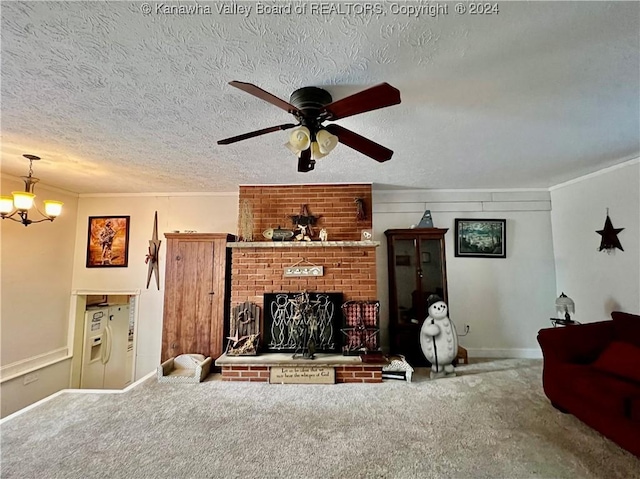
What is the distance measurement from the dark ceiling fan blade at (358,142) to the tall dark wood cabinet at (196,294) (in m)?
2.54

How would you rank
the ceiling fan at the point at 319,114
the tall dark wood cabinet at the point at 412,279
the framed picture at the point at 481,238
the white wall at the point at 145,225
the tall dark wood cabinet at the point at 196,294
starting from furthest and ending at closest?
the white wall at the point at 145,225 < the framed picture at the point at 481,238 < the tall dark wood cabinet at the point at 412,279 < the tall dark wood cabinet at the point at 196,294 < the ceiling fan at the point at 319,114

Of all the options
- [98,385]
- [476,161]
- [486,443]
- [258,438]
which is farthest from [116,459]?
[476,161]

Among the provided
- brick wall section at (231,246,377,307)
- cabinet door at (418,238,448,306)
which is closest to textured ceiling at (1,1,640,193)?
brick wall section at (231,246,377,307)

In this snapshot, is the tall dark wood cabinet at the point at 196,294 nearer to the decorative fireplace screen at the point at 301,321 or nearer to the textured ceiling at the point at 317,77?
the decorative fireplace screen at the point at 301,321

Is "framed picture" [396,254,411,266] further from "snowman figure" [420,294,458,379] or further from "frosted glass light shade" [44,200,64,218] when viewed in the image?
"frosted glass light shade" [44,200,64,218]

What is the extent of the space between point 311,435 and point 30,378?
12.7 ft

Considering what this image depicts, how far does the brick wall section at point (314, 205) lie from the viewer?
388 cm

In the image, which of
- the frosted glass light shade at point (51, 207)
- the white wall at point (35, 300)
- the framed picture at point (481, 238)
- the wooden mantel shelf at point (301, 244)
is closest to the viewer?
the frosted glass light shade at point (51, 207)

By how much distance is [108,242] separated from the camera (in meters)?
4.46

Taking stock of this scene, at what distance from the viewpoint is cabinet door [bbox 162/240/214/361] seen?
12.3ft

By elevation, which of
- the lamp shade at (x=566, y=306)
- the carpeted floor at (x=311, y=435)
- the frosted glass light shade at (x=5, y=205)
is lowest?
the carpeted floor at (x=311, y=435)

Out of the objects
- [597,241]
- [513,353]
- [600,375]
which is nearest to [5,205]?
[600,375]

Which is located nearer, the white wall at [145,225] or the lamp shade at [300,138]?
the lamp shade at [300,138]

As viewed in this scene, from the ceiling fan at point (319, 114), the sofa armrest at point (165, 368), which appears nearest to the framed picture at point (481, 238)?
the ceiling fan at point (319, 114)
